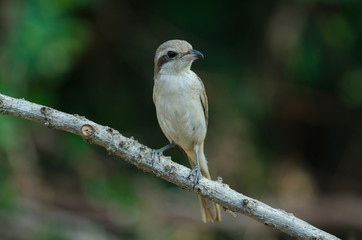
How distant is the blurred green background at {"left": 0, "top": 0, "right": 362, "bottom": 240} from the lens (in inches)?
266

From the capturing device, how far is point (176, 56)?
5.03 meters

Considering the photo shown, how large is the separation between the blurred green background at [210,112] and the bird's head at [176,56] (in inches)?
79.6

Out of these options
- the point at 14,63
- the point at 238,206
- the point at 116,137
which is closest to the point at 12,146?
the point at 14,63

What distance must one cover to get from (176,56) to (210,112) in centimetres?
291

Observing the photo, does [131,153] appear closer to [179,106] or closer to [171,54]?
[179,106]

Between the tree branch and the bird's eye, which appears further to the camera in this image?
the bird's eye

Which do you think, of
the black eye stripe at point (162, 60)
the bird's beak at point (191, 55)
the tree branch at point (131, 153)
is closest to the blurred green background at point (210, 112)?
the black eye stripe at point (162, 60)

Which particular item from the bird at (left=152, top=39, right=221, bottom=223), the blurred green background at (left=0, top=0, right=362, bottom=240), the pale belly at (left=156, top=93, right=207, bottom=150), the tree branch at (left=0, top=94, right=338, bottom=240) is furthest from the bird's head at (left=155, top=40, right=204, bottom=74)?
the blurred green background at (left=0, top=0, right=362, bottom=240)

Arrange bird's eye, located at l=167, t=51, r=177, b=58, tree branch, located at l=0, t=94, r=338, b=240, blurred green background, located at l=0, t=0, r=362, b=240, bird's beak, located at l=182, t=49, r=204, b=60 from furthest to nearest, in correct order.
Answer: blurred green background, located at l=0, t=0, r=362, b=240 → bird's eye, located at l=167, t=51, r=177, b=58 → bird's beak, located at l=182, t=49, r=204, b=60 → tree branch, located at l=0, t=94, r=338, b=240

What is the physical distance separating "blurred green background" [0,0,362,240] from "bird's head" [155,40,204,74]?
6.63ft

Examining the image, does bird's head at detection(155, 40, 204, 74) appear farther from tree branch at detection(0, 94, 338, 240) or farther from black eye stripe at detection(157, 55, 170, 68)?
tree branch at detection(0, 94, 338, 240)

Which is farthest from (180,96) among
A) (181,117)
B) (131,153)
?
(131,153)

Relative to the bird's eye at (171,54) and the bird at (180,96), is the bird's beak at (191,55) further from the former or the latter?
the bird's eye at (171,54)

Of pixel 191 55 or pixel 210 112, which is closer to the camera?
pixel 191 55
